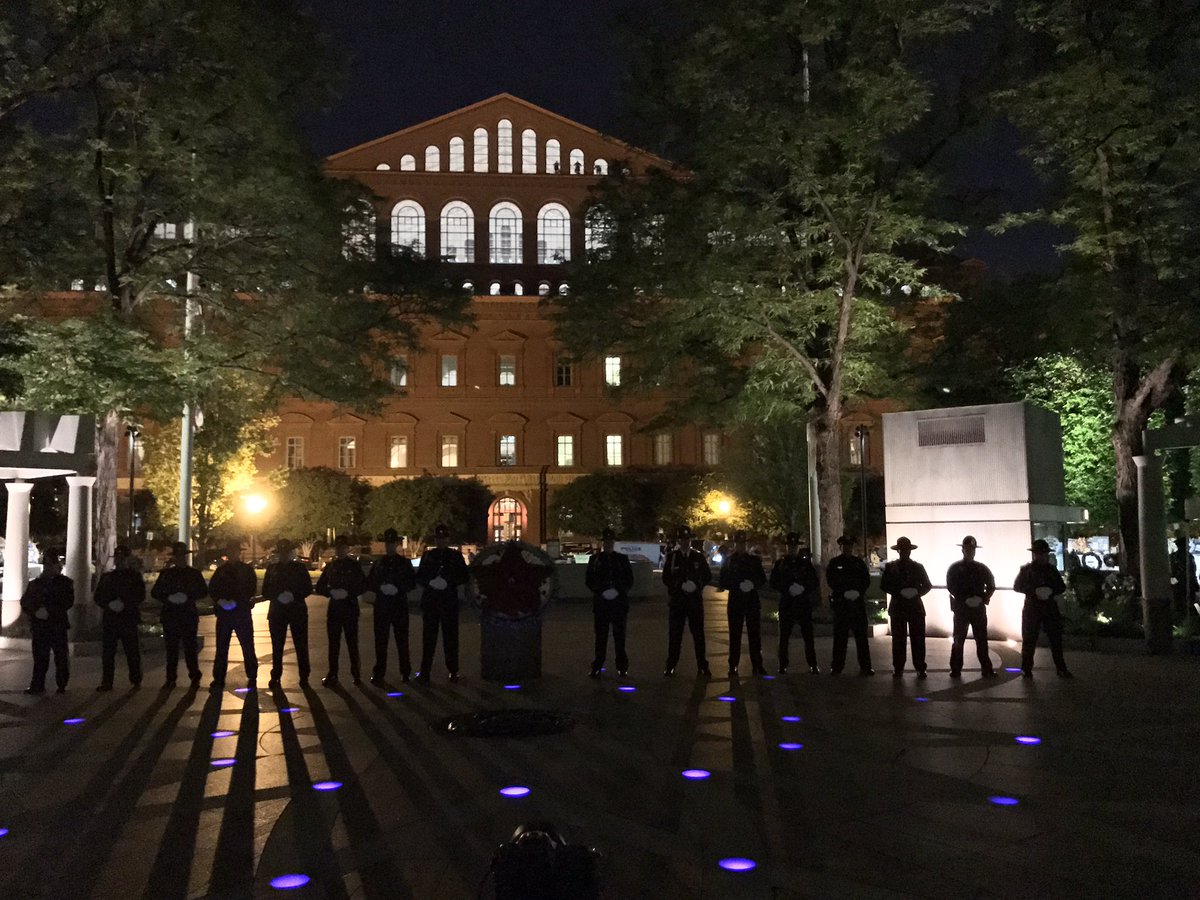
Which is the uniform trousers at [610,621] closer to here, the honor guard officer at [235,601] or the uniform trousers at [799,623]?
the uniform trousers at [799,623]

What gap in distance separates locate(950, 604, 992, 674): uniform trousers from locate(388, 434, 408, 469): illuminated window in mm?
51006

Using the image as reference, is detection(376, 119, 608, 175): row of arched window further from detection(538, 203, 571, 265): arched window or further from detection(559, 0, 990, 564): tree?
detection(559, 0, 990, 564): tree

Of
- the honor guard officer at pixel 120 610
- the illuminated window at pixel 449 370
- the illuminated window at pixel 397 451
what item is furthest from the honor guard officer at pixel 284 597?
the illuminated window at pixel 449 370

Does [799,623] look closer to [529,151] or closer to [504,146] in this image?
[529,151]

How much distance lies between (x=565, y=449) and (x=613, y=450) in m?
2.94

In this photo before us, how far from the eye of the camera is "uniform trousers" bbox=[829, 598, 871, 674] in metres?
12.1

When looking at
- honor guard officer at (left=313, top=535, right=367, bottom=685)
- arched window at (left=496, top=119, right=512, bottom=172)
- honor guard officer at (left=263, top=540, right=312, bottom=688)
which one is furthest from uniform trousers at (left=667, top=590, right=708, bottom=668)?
arched window at (left=496, top=119, right=512, bottom=172)

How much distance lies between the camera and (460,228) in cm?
6300

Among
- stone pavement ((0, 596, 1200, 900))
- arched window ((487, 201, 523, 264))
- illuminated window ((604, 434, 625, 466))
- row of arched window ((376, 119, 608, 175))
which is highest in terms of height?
row of arched window ((376, 119, 608, 175))

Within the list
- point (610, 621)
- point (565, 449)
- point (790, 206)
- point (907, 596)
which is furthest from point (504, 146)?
point (907, 596)

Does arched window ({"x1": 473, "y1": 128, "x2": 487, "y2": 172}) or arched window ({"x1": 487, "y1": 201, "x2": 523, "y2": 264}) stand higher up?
arched window ({"x1": 473, "y1": 128, "x2": 487, "y2": 172})

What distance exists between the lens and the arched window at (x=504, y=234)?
63.2 metres

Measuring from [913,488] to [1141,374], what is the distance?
8737mm

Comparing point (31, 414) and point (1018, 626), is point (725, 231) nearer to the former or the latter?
point (1018, 626)
